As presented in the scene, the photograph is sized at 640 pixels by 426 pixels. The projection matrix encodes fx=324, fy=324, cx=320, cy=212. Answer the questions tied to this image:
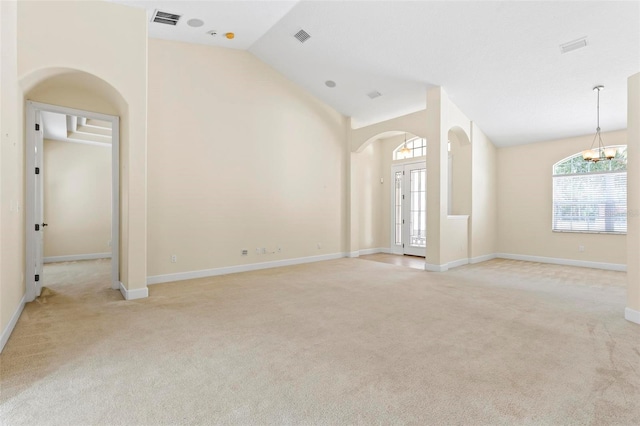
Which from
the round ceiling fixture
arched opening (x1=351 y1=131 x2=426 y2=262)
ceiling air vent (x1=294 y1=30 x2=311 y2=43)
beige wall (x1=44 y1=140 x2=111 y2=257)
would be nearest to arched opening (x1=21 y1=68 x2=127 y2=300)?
beige wall (x1=44 y1=140 x2=111 y2=257)

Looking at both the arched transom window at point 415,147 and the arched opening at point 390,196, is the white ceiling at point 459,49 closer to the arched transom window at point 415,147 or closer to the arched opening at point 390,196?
the arched transom window at point 415,147

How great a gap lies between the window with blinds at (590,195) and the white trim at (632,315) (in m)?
4.01

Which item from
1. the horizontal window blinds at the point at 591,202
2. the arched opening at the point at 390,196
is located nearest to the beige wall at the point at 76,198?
the arched opening at the point at 390,196

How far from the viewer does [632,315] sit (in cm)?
343

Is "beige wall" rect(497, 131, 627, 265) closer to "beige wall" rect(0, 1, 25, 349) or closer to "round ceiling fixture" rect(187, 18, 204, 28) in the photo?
"round ceiling fixture" rect(187, 18, 204, 28)

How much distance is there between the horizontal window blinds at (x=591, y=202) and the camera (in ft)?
21.3

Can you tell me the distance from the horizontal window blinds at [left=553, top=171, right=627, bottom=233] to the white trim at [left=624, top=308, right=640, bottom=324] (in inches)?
160

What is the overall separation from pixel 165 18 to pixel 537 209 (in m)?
8.24

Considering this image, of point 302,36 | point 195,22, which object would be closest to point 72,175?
point 195,22

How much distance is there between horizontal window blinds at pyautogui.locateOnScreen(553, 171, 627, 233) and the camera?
6.50m

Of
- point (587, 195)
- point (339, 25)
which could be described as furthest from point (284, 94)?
point (587, 195)

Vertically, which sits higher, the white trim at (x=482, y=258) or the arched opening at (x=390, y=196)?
the arched opening at (x=390, y=196)

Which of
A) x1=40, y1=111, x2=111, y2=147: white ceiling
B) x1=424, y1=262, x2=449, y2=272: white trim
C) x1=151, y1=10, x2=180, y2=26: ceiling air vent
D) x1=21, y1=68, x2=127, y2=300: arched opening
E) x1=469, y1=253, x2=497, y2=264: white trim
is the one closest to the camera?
x1=21, y1=68, x2=127, y2=300: arched opening

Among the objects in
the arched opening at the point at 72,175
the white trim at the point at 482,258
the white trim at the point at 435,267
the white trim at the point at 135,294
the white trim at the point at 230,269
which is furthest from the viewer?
the white trim at the point at 482,258
